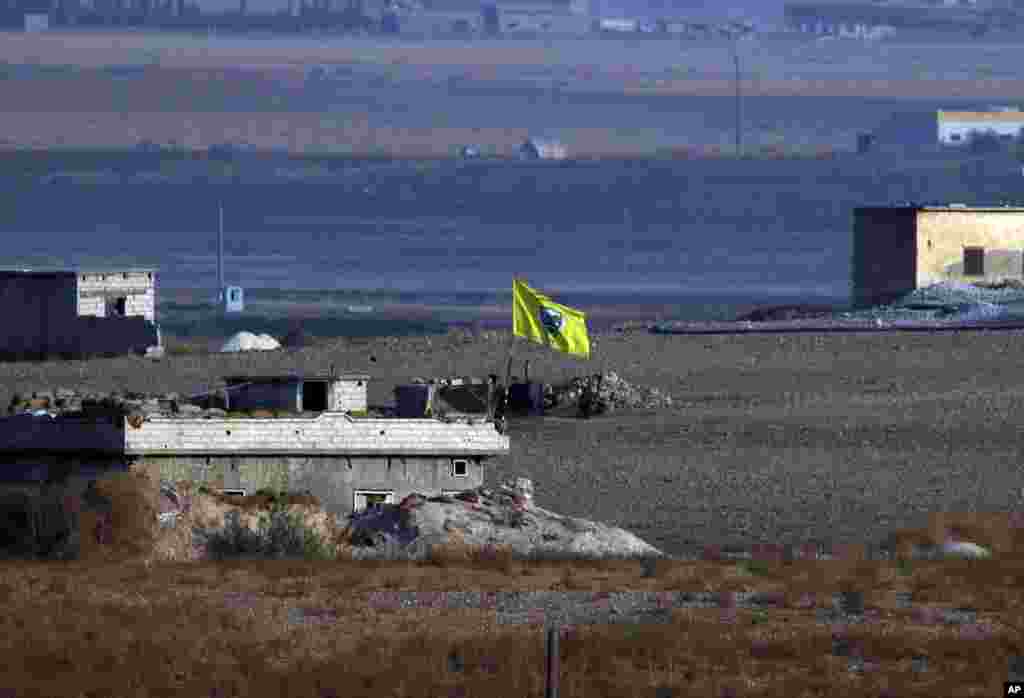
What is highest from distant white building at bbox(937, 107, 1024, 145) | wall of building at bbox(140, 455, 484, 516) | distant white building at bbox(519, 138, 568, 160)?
distant white building at bbox(937, 107, 1024, 145)

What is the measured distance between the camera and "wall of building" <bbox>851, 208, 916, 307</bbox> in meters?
32.1

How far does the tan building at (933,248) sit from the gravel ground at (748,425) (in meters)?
4.29

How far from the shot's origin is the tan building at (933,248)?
1259 inches

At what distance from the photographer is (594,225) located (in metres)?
70.1

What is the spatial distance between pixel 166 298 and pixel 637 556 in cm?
2663

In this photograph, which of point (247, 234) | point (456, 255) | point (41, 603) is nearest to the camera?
point (41, 603)

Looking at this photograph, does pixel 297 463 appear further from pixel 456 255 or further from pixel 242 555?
pixel 456 255

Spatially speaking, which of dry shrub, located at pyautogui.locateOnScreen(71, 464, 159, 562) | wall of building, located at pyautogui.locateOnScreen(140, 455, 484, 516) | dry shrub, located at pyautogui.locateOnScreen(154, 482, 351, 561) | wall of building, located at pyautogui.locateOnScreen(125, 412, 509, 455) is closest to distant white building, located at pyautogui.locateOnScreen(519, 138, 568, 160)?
wall of building, located at pyautogui.locateOnScreen(140, 455, 484, 516)

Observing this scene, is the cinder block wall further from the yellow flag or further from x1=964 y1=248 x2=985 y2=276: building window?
x1=964 y1=248 x2=985 y2=276: building window

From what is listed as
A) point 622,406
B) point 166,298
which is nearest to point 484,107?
point 166,298

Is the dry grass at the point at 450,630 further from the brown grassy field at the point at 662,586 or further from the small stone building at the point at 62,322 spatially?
the small stone building at the point at 62,322

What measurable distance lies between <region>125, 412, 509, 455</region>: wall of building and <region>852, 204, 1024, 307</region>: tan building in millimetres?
17206

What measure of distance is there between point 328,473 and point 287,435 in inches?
14.0

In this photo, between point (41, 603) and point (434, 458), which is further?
point (434, 458)
